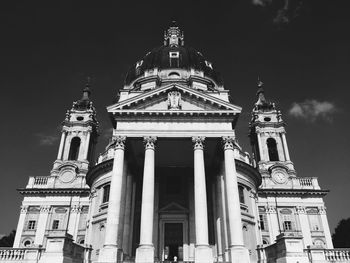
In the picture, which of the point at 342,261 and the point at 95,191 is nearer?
the point at 342,261

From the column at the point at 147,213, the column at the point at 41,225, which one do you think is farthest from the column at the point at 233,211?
the column at the point at 41,225

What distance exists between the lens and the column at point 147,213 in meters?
18.6

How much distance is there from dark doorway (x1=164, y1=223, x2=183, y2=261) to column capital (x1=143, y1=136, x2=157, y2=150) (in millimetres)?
8050

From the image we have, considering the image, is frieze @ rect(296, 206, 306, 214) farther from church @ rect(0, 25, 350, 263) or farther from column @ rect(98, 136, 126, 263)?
column @ rect(98, 136, 126, 263)

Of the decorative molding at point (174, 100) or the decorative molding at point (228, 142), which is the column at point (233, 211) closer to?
the decorative molding at point (228, 142)

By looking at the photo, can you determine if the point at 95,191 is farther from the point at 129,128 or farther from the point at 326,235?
the point at 326,235

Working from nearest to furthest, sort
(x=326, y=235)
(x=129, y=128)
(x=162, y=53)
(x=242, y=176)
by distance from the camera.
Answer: (x=129, y=128), (x=242, y=176), (x=326, y=235), (x=162, y=53)

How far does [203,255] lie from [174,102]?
11.1 m

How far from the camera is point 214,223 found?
82.2 ft

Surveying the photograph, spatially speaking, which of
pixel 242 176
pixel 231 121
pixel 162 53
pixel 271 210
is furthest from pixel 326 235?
pixel 162 53

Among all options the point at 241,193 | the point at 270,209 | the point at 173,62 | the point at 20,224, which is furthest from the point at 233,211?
the point at 20,224

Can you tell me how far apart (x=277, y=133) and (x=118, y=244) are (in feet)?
109

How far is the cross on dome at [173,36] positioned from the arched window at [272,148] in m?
21.7

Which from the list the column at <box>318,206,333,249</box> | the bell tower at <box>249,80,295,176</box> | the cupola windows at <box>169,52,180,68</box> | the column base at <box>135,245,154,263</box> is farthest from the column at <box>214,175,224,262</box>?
the cupola windows at <box>169,52,180,68</box>
